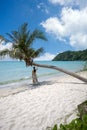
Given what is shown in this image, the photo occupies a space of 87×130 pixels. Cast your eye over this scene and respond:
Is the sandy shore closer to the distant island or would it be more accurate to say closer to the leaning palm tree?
the leaning palm tree

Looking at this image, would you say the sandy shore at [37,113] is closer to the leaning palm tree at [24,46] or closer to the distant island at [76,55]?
the leaning palm tree at [24,46]

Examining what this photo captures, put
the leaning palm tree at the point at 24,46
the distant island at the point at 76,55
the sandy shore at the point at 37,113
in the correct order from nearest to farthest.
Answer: the sandy shore at the point at 37,113
the leaning palm tree at the point at 24,46
the distant island at the point at 76,55

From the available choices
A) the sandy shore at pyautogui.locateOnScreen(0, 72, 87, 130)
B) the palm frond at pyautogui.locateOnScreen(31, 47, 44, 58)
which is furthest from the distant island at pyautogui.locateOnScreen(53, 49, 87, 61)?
the sandy shore at pyautogui.locateOnScreen(0, 72, 87, 130)

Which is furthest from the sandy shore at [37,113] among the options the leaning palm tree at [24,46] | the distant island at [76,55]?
the distant island at [76,55]

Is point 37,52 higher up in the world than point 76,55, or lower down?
higher up

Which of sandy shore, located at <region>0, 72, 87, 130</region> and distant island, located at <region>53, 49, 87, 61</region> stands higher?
distant island, located at <region>53, 49, 87, 61</region>

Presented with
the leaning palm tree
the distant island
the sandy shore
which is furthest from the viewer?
the distant island

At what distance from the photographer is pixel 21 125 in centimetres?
537

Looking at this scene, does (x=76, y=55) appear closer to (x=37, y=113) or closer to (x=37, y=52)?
(x=37, y=52)

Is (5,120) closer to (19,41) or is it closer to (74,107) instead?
(74,107)

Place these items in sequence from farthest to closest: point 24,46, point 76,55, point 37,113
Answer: point 76,55
point 24,46
point 37,113

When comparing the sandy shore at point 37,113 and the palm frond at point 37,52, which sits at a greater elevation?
the palm frond at point 37,52

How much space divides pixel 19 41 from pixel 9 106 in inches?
314

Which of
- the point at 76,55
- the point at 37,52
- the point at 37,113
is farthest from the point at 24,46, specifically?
the point at 76,55
